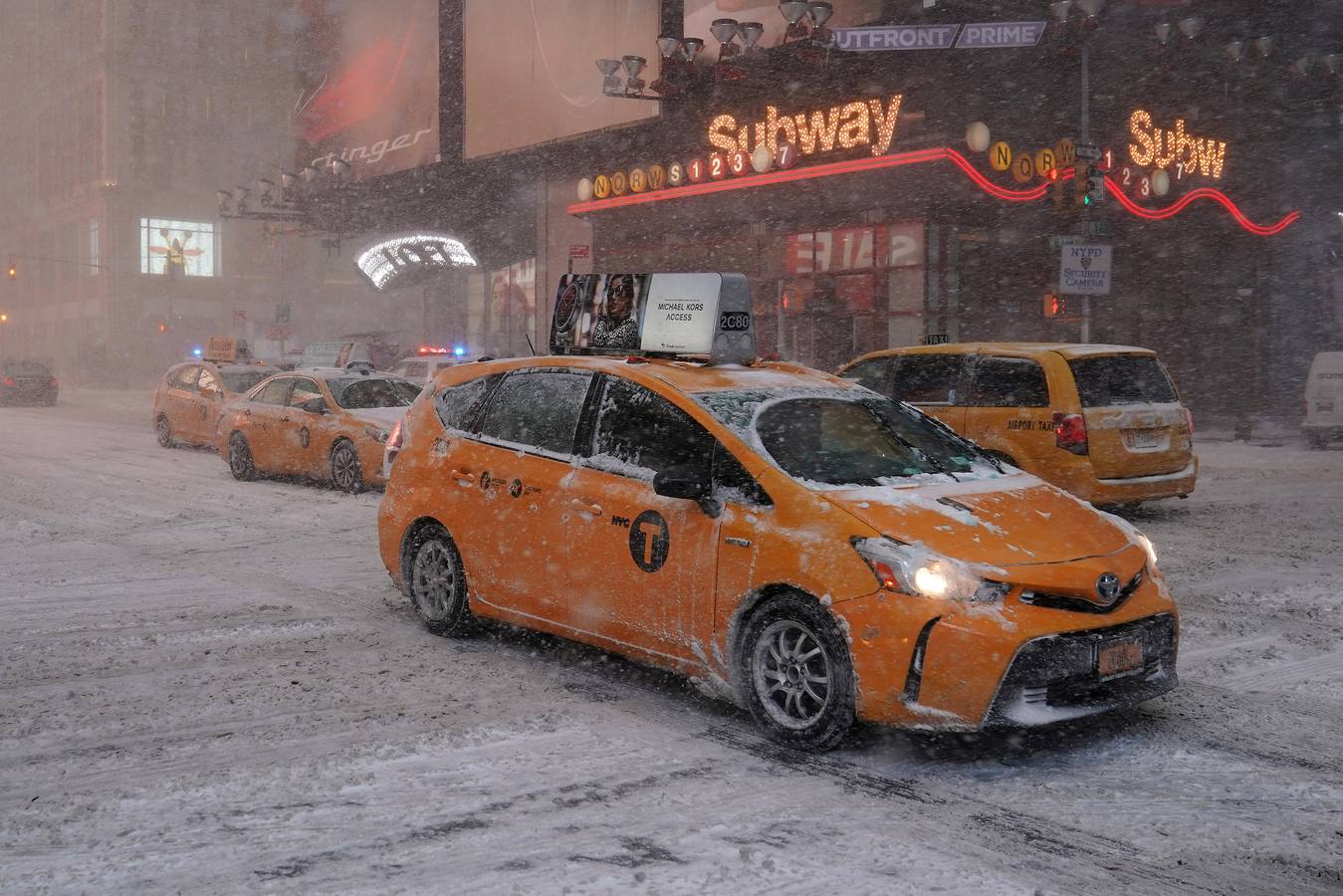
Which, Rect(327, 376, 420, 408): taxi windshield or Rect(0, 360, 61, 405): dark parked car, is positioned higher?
Rect(327, 376, 420, 408): taxi windshield

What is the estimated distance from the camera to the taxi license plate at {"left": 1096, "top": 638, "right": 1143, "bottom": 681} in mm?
5141

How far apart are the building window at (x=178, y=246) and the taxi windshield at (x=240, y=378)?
57128 millimetres

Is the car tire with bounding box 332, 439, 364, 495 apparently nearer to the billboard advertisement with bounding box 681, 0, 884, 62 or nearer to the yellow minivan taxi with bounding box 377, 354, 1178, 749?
the yellow minivan taxi with bounding box 377, 354, 1178, 749

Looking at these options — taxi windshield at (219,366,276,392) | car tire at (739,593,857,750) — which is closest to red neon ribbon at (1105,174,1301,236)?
taxi windshield at (219,366,276,392)

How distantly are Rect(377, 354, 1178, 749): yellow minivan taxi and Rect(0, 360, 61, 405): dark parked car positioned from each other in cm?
Answer: 3806

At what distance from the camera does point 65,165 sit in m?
79.9

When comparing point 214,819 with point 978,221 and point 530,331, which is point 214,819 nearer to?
point 978,221

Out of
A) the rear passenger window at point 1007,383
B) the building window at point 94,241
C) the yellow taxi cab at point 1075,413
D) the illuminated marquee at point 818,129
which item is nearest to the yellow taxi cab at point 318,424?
the yellow taxi cab at point 1075,413

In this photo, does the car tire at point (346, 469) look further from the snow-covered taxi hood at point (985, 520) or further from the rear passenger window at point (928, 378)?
the snow-covered taxi hood at point (985, 520)

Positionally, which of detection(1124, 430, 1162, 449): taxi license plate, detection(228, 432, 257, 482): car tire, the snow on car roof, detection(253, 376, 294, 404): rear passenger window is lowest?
detection(228, 432, 257, 482): car tire

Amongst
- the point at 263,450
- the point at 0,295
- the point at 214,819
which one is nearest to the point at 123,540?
the point at 263,450

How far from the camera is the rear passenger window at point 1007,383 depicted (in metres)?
11.5

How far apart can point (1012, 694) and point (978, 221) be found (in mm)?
23691

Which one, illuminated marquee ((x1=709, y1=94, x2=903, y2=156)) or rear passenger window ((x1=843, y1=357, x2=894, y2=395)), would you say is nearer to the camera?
rear passenger window ((x1=843, y1=357, x2=894, y2=395))
